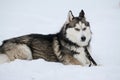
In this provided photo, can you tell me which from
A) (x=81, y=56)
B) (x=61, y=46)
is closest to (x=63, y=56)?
(x=61, y=46)

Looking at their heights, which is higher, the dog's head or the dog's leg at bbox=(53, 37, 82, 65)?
the dog's head

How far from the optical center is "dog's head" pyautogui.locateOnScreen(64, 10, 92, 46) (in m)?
7.69

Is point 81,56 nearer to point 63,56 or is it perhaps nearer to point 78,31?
point 63,56

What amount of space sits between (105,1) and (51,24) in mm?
5603

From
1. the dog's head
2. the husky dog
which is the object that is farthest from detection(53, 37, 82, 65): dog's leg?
the dog's head

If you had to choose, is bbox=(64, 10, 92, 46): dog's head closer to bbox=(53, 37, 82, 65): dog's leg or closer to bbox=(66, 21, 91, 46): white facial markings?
bbox=(66, 21, 91, 46): white facial markings

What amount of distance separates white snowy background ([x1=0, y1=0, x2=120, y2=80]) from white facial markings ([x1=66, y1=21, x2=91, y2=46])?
0.69m

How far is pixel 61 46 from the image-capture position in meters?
8.00

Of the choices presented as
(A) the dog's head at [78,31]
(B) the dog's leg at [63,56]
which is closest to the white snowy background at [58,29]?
(B) the dog's leg at [63,56]

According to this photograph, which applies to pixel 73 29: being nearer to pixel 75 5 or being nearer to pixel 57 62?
pixel 57 62

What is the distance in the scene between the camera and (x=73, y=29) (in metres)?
7.73

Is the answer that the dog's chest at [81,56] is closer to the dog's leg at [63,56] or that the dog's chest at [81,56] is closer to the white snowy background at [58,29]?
the dog's leg at [63,56]

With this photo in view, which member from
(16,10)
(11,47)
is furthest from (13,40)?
(16,10)

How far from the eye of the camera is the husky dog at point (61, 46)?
25.5 ft
